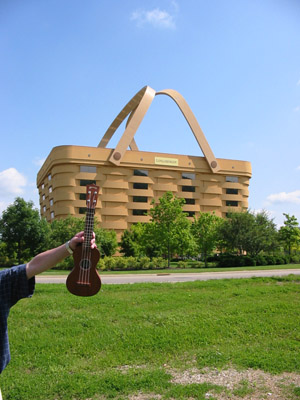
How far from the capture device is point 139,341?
7.59m

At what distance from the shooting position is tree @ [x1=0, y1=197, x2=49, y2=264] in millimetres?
42875

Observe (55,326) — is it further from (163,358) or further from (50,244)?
(50,244)

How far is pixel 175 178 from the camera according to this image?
7150 cm

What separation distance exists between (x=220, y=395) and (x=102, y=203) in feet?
197

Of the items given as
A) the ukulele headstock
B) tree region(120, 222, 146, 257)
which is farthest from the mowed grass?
tree region(120, 222, 146, 257)

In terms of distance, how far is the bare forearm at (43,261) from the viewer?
2.65 m

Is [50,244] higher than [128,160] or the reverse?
the reverse

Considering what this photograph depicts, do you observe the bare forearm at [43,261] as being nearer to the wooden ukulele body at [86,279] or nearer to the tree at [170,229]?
the wooden ukulele body at [86,279]

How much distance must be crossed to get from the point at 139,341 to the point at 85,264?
5202 mm

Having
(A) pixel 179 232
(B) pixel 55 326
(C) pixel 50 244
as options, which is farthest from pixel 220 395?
(C) pixel 50 244

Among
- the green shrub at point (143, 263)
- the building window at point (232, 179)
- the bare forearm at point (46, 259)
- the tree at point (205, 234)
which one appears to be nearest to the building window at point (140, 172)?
the building window at point (232, 179)

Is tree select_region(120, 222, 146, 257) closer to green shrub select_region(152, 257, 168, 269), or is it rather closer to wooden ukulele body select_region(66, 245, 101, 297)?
green shrub select_region(152, 257, 168, 269)

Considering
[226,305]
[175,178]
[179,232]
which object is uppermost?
[175,178]

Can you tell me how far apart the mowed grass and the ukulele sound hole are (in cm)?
341
